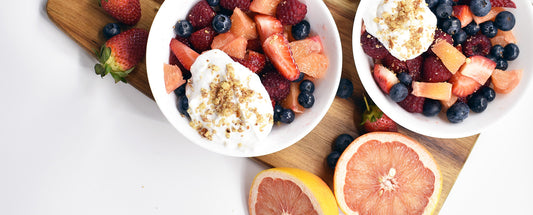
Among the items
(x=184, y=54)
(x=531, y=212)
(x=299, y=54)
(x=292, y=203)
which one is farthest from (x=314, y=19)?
(x=531, y=212)

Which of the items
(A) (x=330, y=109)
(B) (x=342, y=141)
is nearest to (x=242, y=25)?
(A) (x=330, y=109)

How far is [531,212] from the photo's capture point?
7.00 ft

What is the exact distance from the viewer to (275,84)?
1.54 m

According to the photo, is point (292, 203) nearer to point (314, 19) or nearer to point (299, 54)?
point (299, 54)

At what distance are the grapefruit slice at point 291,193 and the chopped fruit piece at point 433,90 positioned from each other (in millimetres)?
551

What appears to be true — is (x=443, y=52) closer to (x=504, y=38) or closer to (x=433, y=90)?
(x=433, y=90)

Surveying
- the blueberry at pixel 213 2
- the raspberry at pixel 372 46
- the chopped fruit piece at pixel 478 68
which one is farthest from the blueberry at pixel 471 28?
the blueberry at pixel 213 2

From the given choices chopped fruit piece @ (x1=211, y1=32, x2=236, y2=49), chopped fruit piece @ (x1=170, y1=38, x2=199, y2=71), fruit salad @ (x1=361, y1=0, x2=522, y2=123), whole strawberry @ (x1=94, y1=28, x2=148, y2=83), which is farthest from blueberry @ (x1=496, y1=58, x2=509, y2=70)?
whole strawberry @ (x1=94, y1=28, x2=148, y2=83)

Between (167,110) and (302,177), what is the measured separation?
2.00 feet

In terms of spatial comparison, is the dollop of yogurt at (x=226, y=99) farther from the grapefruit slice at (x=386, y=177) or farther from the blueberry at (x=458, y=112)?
the blueberry at (x=458, y=112)

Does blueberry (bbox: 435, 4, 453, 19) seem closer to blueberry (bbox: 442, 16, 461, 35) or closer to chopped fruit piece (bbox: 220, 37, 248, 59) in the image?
blueberry (bbox: 442, 16, 461, 35)

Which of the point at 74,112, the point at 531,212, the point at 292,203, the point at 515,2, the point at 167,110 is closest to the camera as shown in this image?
the point at 167,110

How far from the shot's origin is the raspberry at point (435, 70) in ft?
5.21

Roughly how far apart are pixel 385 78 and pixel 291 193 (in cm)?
62
